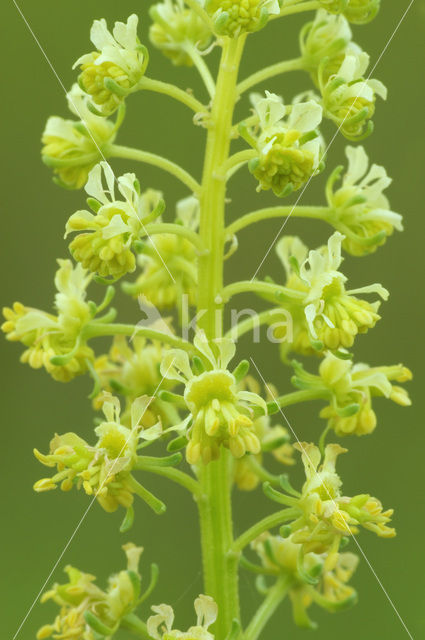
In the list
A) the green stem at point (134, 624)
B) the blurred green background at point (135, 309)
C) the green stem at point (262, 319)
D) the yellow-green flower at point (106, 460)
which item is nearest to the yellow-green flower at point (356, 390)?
the green stem at point (262, 319)

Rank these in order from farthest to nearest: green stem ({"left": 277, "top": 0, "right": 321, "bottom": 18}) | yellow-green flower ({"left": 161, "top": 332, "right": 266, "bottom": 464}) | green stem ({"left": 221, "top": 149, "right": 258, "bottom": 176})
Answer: green stem ({"left": 277, "top": 0, "right": 321, "bottom": 18}), green stem ({"left": 221, "top": 149, "right": 258, "bottom": 176}), yellow-green flower ({"left": 161, "top": 332, "right": 266, "bottom": 464})

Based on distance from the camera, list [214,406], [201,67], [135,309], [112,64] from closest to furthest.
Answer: [214,406] → [112,64] → [201,67] → [135,309]

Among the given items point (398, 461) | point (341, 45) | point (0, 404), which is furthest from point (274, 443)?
point (0, 404)

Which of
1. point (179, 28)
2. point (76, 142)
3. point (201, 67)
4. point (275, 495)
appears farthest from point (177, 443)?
point (179, 28)

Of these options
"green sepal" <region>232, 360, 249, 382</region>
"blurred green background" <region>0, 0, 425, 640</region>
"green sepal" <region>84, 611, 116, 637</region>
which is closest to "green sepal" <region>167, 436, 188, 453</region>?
"green sepal" <region>232, 360, 249, 382</region>

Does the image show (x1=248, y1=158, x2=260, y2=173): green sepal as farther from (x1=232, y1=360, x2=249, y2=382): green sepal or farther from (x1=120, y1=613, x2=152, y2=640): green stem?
(x1=120, y1=613, x2=152, y2=640): green stem

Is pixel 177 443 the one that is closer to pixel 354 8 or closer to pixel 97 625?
pixel 97 625
